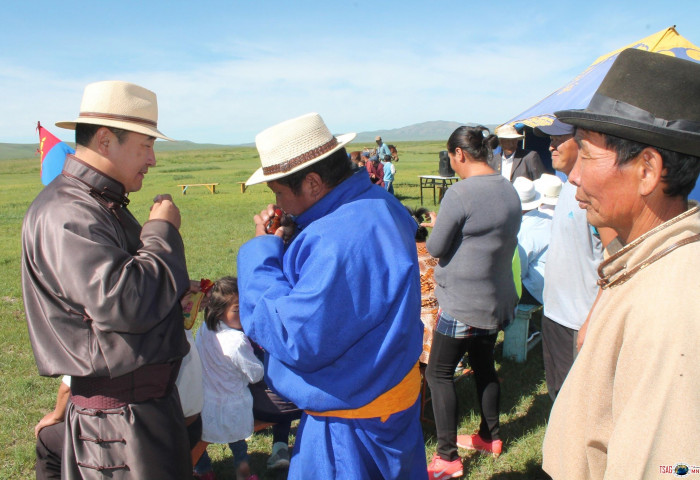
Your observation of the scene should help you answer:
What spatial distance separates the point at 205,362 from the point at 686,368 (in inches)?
115

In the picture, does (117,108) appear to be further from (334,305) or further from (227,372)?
(227,372)

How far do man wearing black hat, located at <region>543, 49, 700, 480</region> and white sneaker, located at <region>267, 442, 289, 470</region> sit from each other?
8.26 ft

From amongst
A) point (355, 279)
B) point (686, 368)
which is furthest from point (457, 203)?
point (686, 368)

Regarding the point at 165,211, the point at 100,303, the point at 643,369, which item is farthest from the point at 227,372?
the point at 643,369

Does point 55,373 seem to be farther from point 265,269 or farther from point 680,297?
point 680,297

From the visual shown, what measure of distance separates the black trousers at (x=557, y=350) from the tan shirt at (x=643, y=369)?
185 cm

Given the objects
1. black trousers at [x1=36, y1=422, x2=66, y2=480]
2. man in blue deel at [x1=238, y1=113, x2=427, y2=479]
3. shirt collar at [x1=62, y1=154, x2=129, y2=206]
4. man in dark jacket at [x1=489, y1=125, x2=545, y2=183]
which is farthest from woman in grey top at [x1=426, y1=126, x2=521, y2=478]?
man in dark jacket at [x1=489, y1=125, x2=545, y2=183]

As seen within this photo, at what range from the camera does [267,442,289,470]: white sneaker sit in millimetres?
3536

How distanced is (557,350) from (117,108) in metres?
2.79

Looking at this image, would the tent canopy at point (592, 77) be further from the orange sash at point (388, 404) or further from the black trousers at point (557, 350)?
the orange sash at point (388, 404)

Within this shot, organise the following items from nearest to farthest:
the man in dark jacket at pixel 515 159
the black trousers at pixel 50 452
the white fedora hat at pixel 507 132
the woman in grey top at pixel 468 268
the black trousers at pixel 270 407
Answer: the black trousers at pixel 50 452 < the woman in grey top at pixel 468 268 < the black trousers at pixel 270 407 < the white fedora hat at pixel 507 132 < the man in dark jacket at pixel 515 159

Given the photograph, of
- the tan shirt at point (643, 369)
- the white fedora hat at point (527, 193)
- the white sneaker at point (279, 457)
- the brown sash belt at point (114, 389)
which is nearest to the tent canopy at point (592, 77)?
the white fedora hat at point (527, 193)

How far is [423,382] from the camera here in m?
4.20

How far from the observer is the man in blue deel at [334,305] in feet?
5.57
